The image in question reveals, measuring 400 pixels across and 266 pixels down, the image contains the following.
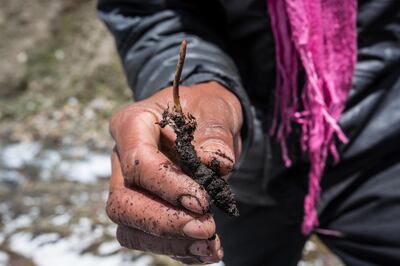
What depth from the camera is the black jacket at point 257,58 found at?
1311mm

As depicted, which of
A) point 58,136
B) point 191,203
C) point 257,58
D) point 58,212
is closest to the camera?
point 191,203

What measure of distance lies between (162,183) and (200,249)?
14 cm

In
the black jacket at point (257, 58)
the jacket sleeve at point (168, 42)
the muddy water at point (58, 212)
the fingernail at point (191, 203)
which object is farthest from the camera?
the muddy water at point (58, 212)

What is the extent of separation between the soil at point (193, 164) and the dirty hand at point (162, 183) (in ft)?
0.05

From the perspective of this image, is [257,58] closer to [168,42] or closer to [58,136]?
[168,42]

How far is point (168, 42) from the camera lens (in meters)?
1.28

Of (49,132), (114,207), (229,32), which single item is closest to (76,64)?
(49,132)

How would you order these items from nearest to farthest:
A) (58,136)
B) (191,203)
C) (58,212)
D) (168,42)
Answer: (191,203) < (168,42) < (58,212) < (58,136)

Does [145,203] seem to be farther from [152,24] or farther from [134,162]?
[152,24]

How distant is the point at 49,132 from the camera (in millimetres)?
4141

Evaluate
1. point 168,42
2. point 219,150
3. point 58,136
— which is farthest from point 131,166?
point 58,136

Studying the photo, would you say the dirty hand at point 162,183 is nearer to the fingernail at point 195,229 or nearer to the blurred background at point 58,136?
the fingernail at point 195,229

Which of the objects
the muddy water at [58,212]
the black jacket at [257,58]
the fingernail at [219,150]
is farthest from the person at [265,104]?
the muddy water at [58,212]

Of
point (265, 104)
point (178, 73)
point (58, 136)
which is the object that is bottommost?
point (58, 136)
